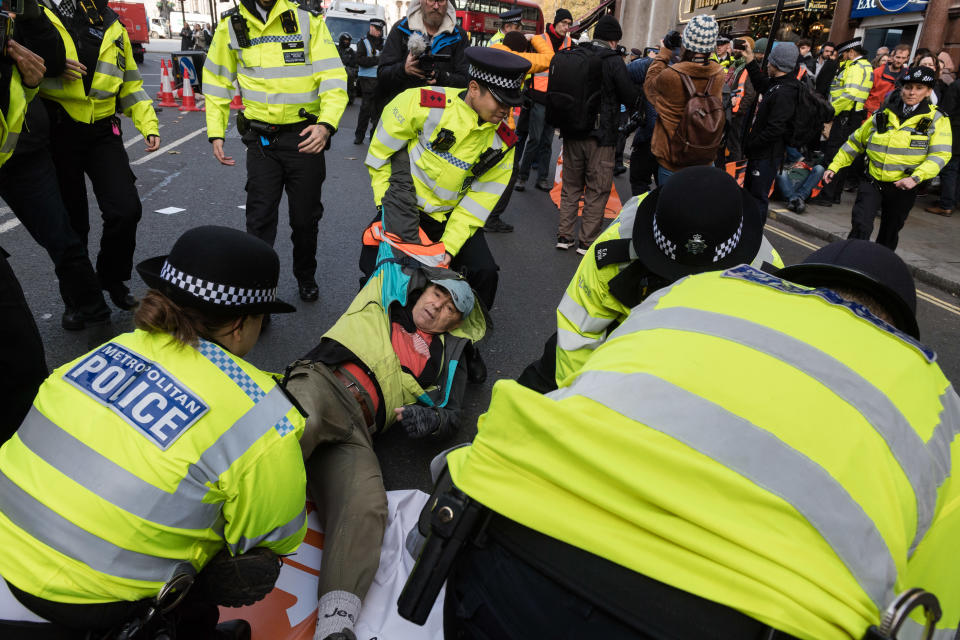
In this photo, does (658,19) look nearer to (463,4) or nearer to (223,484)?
(463,4)

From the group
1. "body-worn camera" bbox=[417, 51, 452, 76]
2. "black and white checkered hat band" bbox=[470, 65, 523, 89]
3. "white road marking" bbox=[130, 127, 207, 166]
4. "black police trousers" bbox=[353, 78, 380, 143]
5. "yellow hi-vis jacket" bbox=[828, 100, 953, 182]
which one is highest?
"black and white checkered hat band" bbox=[470, 65, 523, 89]

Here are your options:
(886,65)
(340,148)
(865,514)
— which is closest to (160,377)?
(865,514)

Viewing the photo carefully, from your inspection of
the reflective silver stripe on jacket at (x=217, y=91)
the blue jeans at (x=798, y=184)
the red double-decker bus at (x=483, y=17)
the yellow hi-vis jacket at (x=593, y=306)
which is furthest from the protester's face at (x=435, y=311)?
the red double-decker bus at (x=483, y=17)

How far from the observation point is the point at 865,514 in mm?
978

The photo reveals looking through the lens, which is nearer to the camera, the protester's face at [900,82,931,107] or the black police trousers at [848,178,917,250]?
the protester's face at [900,82,931,107]

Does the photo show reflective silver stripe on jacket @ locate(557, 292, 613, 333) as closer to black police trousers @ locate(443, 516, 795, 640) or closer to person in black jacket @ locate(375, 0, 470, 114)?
black police trousers @ locate(443, 516, 795, 640)

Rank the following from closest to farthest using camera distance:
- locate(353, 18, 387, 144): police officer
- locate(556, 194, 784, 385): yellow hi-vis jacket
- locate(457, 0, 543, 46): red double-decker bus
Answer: locate(556, 194, 784, 385): yellow hi-vis jacket, locate(353, 18, 387, 144): police officer, locate(457, 0, 543, 46): red double-decker bus

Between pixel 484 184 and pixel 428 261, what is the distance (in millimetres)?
634

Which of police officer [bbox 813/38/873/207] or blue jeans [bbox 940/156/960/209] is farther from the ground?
police officer [bbox 813/38/873/207]

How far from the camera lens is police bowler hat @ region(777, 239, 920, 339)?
1.33m

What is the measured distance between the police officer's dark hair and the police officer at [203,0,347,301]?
2.40m

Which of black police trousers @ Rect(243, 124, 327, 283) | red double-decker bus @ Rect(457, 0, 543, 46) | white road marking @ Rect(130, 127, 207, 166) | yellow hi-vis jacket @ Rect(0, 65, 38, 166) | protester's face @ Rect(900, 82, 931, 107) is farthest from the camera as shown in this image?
red double-decker bus @ Rect(457, 0, 543, 46)

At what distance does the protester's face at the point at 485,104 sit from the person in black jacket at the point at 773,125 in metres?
4.17

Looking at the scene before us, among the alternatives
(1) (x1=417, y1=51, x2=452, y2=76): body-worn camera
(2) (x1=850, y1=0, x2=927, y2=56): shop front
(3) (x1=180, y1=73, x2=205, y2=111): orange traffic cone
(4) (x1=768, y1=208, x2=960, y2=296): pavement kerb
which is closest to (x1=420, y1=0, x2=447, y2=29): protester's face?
(1) (x1=417, y1=51, x2=452, y2=76): body-worn camera
